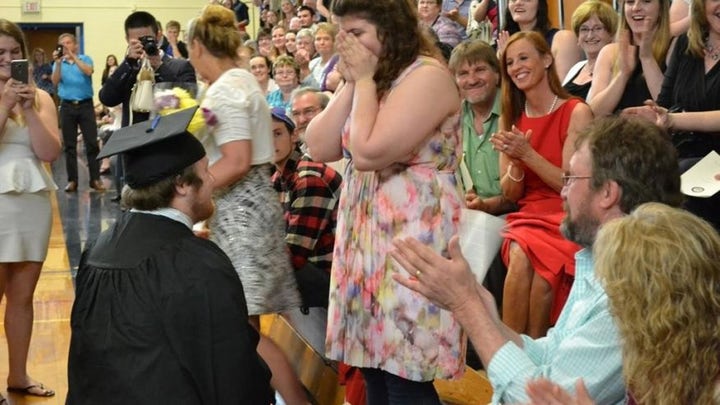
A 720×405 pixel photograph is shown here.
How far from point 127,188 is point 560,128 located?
2061 millimetres

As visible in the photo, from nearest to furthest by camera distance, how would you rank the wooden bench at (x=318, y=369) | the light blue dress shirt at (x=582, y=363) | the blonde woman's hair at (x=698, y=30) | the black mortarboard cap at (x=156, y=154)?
the light blue dress shirt at (x=582, y=363)
the black mortarboard cap at (x=156, y=154)
the blonde woman's hair at (x=698, y=30)
the wooden bench at (x=318, y=369)

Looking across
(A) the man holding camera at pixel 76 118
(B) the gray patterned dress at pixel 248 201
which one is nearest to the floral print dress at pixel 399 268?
(B) the gray patterned dress at pixel 248 201

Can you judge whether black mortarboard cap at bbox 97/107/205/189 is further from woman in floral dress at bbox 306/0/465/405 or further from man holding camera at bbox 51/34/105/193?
man holding camera at bbox 51/34/105/193

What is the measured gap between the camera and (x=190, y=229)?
2881 mm

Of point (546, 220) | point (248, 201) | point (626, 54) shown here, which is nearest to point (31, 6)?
point (626, 54)

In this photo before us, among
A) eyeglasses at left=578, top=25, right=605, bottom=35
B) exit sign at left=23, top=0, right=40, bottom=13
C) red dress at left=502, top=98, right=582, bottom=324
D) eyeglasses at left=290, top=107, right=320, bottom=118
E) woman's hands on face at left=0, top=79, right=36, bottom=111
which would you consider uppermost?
exit sign at left=23, top=0, right=40, bottom=13

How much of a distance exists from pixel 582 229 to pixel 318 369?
2.46m

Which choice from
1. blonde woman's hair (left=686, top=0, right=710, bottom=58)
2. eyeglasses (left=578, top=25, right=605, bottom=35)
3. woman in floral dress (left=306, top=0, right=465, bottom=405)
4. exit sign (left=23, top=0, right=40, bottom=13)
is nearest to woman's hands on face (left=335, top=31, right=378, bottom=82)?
woman in floral dress (left=306, top=0, right=465, bottom=405)

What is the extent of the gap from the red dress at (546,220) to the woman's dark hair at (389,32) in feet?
4.40

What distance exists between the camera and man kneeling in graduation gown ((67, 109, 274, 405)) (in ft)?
8.71

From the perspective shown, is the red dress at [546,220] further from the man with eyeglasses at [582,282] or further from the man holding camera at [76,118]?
the man holding camera at [76,118]

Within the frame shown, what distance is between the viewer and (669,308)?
187cm

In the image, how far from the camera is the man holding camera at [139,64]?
6.75 metres

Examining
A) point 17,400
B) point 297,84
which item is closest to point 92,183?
point 297,84
